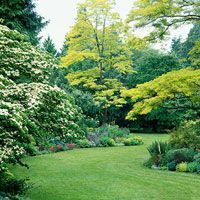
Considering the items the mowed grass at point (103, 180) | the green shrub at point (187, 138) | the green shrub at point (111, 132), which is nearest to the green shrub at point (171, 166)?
the mowed grass at point (103, 180)

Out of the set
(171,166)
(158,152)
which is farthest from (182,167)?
(158,152)

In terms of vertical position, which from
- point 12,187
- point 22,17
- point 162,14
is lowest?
point 12,187

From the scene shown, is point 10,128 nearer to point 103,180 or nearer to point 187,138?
point 103,180

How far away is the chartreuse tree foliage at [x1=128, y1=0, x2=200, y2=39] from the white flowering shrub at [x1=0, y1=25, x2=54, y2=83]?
6.76 meters

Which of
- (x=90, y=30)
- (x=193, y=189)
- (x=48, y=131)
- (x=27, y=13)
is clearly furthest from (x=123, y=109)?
(x=48, y=131)

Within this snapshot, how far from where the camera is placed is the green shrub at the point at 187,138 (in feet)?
52.3

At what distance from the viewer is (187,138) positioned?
16203 mm

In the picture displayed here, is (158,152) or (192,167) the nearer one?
(192,167)

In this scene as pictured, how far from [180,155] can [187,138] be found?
1479 millimetres

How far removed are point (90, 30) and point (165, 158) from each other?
627 inches

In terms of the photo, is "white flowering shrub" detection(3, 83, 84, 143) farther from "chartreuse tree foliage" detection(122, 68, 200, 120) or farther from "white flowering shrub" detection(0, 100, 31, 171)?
"chartreuse tree foliage" detection(122, 68, 200, 120)

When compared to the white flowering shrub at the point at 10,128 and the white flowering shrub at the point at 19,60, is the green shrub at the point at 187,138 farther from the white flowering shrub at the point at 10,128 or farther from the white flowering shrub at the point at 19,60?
the white flowering shrub at the point at 10,128

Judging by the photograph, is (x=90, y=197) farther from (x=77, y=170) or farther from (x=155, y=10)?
(x=155, y=10)

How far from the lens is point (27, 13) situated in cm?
1688
